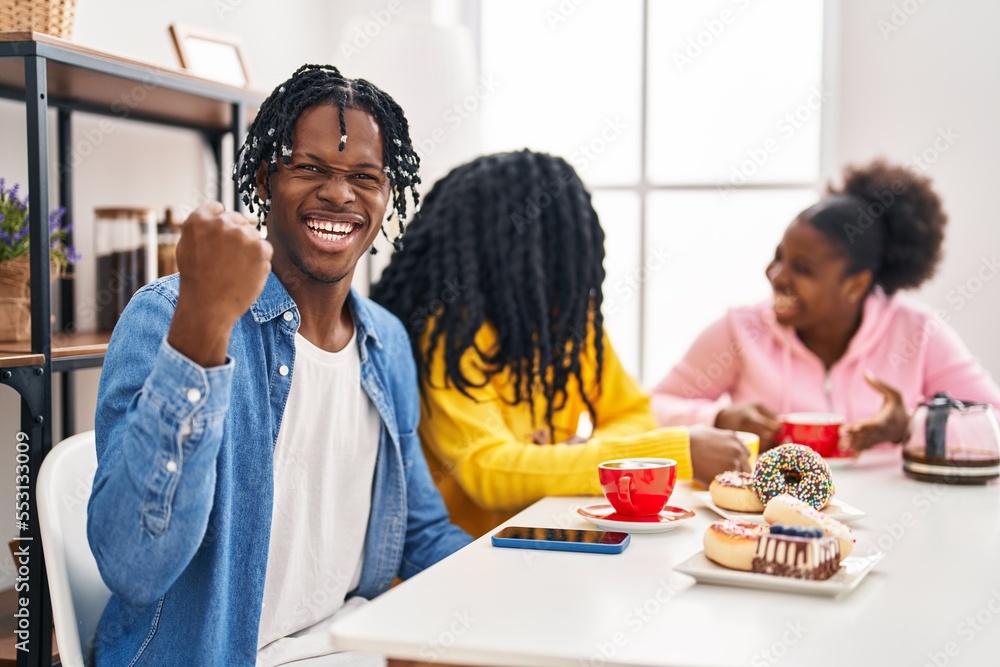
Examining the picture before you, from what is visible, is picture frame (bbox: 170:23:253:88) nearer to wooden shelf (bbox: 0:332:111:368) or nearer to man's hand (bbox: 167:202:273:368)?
wooden shelf (bbox: 0:332:111:368)

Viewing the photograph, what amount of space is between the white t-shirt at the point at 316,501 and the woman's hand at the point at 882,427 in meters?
0.90

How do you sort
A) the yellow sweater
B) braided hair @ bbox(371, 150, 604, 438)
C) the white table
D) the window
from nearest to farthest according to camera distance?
the white table
the yellow sweater
braided hair @ bbox(371, 150, 604, 438)
the window

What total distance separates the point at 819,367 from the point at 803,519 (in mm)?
1265

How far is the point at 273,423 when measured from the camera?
1282 millimetres

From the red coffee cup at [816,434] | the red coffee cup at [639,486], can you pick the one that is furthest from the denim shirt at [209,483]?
the red coffee cup at [816,434]

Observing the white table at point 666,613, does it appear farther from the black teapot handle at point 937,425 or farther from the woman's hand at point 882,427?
the woman's hand at point 882,427

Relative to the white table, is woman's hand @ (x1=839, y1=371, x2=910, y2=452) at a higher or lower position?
higher

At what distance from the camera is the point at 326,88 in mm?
1309

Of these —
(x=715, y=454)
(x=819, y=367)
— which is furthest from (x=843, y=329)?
(x=715, y=454)

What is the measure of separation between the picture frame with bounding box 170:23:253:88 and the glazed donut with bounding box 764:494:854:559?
59.7 inches

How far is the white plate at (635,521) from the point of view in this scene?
3.89 feet

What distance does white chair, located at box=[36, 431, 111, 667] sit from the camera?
1106 millimetres

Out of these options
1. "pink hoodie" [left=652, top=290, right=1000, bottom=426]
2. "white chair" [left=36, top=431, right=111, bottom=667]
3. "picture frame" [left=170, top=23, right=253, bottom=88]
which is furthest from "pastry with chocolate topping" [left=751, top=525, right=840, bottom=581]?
"picture frame" [left=170, top=23, right=253, bottom=88]

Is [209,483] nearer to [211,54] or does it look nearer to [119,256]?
[119,256]
